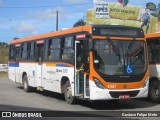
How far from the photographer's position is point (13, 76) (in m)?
24.7

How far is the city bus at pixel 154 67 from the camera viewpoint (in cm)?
1658

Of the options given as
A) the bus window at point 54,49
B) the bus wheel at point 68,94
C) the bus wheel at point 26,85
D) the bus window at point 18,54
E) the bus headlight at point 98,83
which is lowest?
the bus wheel at point 26,85

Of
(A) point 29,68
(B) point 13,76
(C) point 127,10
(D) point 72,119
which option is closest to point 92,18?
(C) point 127,10

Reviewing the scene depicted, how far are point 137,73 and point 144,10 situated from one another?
30912 millimetres

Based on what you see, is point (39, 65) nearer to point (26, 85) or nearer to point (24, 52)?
point (26, 85)

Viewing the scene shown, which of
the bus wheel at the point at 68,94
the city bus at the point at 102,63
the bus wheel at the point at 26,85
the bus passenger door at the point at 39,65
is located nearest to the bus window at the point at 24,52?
the bus wheel at the point at 26,85

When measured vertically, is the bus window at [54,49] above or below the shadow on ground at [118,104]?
above

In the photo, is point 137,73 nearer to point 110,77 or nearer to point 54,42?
point 110,77

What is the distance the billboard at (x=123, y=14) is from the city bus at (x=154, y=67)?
78.5 ft

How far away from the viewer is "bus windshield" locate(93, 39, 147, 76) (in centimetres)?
1428

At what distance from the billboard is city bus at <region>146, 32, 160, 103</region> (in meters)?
23.9

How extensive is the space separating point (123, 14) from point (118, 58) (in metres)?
28.8

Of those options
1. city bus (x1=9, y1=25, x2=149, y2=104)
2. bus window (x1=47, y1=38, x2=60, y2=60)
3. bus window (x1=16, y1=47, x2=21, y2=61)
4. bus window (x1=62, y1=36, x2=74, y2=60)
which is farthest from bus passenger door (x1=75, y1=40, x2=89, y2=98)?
bus window (x1=16, y1=47, x2=21, y2=61)

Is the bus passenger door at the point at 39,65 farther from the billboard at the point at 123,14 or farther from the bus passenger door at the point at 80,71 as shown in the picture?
the billboard at the point at 123,14
